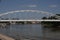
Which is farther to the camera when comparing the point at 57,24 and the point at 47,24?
the point at 47,24

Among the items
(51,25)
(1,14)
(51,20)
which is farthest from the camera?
(51,25)

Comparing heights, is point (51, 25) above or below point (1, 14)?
below

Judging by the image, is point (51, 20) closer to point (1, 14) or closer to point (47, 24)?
point (47, 24)

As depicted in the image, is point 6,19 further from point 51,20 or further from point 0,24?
point 51,20

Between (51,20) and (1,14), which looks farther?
(51,20)

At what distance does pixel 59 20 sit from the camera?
9681 centimetres

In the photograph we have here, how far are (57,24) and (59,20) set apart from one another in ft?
31.9

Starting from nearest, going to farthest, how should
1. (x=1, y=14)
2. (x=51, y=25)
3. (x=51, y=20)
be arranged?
1. (x=1, y=14)
2. (x=51, y=20)
3. (x=51, y=25)

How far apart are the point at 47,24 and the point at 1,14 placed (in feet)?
100

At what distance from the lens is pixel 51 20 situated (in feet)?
333

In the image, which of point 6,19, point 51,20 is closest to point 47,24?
point 51,20

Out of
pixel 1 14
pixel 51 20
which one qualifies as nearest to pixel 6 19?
pixel 1 14

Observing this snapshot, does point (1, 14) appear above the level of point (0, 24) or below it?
above

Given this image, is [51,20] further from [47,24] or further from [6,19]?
[6,19]
